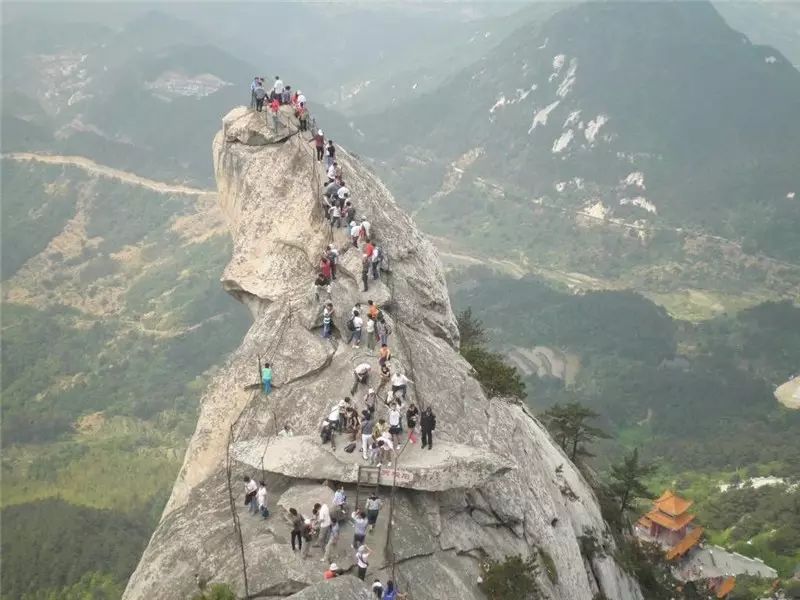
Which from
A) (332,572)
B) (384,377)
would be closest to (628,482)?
(384,377)

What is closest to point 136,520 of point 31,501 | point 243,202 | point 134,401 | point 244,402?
point 31,501

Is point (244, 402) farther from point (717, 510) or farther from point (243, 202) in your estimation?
point (717, 510)

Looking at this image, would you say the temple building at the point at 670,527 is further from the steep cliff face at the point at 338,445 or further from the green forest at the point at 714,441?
the steep cliff face at the point at 338,445

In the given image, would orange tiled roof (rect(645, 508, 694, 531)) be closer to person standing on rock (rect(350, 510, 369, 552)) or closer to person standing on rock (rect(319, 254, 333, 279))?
person standing on rock (rect(319, 254, 333, 279))

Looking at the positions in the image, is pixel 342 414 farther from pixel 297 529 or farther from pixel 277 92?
pixel 277 92

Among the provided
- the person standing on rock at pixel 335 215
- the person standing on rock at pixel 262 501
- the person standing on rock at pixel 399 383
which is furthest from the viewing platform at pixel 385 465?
the person standing on rock at pixel 335 215

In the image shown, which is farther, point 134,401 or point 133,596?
point 134,401
